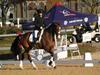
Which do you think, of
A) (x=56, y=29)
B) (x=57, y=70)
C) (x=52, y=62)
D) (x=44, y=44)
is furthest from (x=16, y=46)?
(x=57, y=70)

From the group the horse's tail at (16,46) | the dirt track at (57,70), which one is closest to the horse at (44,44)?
the horse's tail at (16,46)

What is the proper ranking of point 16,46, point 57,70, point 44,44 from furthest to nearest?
point 16,46 < point 44,44 < point 57,70

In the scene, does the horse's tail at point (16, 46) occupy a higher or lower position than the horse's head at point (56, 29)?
lower

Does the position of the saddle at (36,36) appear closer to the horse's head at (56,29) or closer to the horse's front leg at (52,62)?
the horse's head at (56,29)

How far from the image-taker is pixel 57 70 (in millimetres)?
15547

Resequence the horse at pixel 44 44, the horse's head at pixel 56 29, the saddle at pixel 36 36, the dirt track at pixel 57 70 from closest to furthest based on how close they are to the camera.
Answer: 1. the dirt track at pixel 57 70
2. the horse's head at pixel 56 29
3. the horse at pixel 44 44
4. the saddle at pixel 36 36

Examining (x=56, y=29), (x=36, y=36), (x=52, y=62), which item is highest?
(x=56, y=29)

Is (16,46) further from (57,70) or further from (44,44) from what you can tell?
(57,70)

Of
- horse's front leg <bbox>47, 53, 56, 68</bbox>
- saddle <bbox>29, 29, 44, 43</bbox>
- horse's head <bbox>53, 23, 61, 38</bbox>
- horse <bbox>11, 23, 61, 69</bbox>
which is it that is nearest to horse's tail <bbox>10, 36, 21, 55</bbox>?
horse <bbox>11, 23, 61, 69</bbox>

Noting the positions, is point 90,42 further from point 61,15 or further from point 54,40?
point 54,40

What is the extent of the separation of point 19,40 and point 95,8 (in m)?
37.6

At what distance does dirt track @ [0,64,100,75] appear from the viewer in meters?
15.0

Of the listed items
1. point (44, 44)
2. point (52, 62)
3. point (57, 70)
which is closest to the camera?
point (57, 70)

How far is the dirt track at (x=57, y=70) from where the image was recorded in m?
15.0
